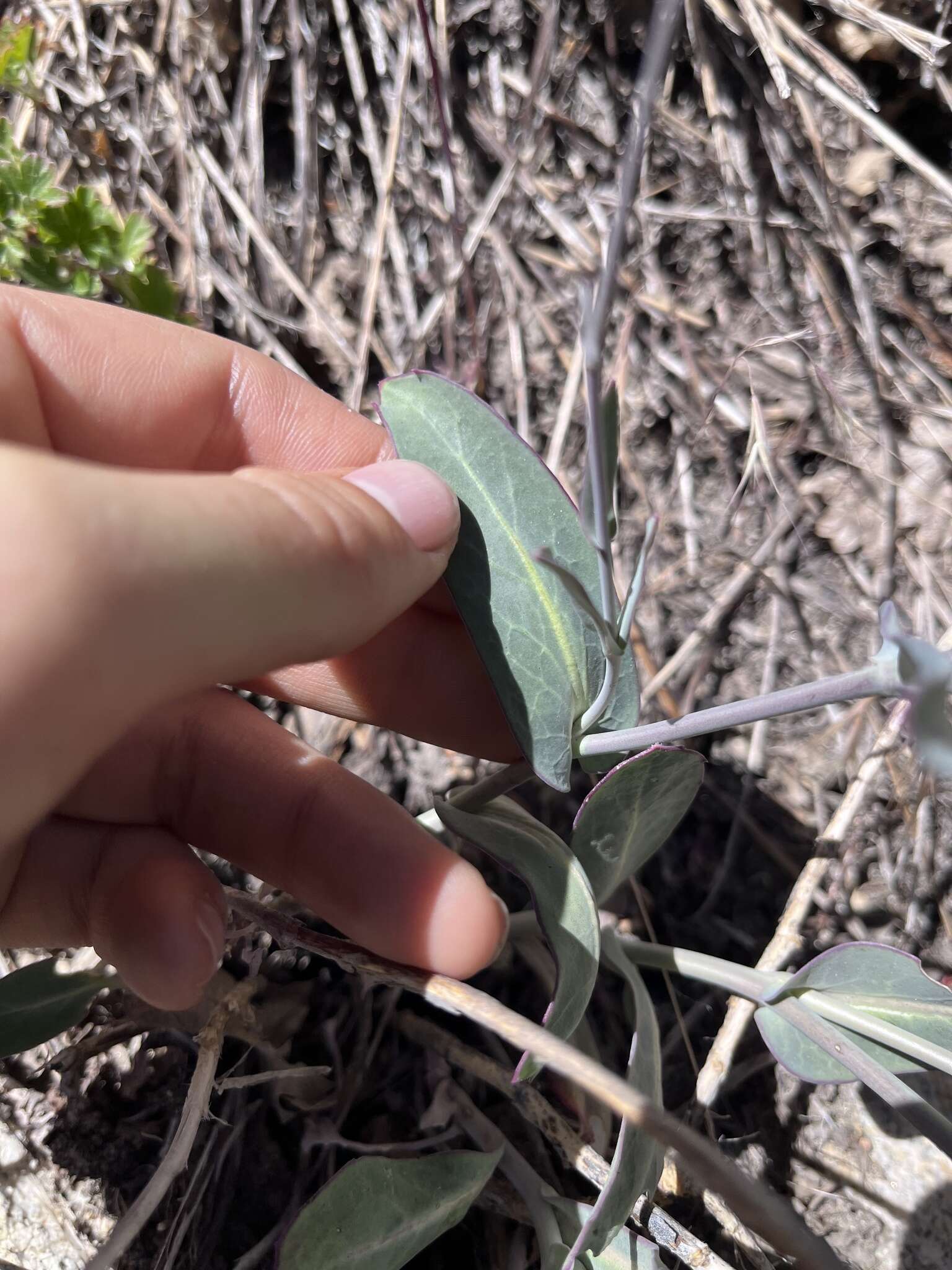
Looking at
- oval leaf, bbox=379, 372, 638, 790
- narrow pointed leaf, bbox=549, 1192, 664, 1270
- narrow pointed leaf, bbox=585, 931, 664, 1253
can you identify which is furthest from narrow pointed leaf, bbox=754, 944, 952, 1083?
oval leaf, bbox=379, 372, 638, 790

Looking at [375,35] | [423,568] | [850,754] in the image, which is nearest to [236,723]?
[423,568]

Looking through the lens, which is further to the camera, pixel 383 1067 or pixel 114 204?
pixel 114 204

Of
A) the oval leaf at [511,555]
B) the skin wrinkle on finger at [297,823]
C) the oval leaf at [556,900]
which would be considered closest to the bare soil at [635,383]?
the skin wrinkle on finger at [297,823]

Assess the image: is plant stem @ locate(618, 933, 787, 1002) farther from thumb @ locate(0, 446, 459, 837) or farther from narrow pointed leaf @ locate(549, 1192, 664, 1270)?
thumb @ locate(0, 446, 459, 837)

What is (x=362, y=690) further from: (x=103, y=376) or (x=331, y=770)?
(x=103, y=376)

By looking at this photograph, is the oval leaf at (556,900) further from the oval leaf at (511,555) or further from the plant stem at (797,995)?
the plant stem at (797,995)

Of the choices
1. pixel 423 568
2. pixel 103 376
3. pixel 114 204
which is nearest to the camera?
pixel 423 568
